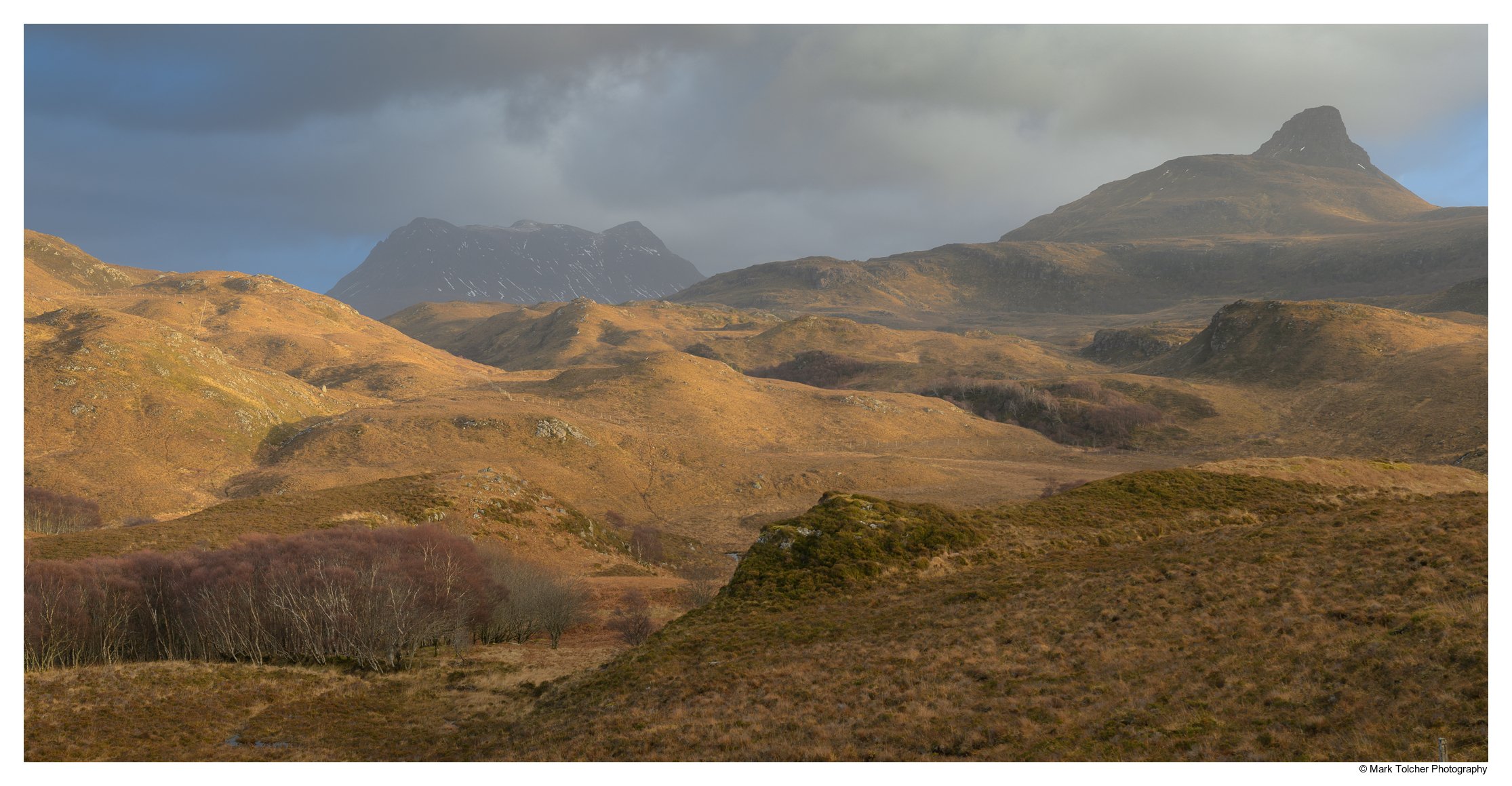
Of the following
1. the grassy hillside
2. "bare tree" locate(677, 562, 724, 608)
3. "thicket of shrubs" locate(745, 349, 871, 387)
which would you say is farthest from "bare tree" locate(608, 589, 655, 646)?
"thicket of shrubs" locate(745, 349, 871, 387)

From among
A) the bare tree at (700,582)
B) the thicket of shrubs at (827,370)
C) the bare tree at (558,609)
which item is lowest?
the bare tree at (700,582)

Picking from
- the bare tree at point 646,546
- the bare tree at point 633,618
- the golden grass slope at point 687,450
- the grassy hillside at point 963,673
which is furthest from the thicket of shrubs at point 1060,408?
the bare tree at point 633,618

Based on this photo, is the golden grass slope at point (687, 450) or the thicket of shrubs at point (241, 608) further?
the golden grass slope at point (687, 450)

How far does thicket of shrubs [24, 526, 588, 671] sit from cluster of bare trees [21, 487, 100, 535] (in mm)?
34160

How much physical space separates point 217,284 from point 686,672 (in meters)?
221

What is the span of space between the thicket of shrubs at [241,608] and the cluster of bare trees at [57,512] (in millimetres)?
34160

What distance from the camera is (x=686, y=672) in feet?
78.0

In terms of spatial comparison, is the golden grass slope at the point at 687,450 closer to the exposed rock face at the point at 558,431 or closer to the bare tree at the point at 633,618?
the exposed rock face at the point at 558,431

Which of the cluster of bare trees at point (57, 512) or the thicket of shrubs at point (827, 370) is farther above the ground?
the thicket of shrubs at point (827, 370)

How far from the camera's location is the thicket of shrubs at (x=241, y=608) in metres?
28.5

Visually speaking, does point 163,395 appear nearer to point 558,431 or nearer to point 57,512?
point 57,512

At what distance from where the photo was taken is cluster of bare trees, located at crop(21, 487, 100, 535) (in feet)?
185

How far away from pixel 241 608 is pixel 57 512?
4571 centimetres

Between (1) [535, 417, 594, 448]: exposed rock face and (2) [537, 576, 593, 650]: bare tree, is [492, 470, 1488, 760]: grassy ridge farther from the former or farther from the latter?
(1) [535, 417, 594, 448]: exposed rock face
